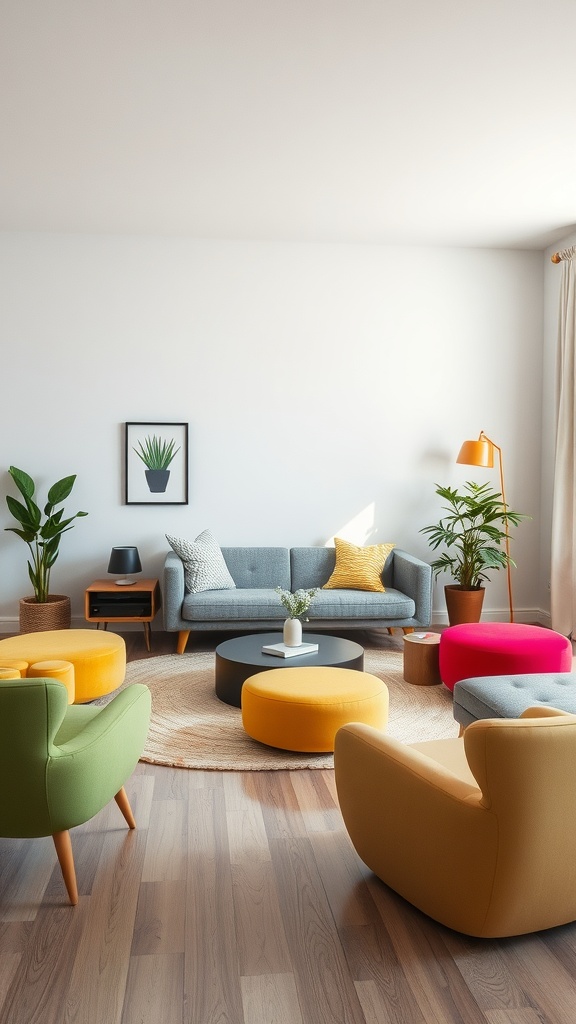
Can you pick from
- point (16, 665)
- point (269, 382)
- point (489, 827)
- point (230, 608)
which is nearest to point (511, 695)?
point (489, 827)

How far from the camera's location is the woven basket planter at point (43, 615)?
570 centimetres

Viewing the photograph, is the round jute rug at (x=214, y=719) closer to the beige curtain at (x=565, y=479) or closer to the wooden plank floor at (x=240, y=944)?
the wooden plank floor at (x=240, y=944)

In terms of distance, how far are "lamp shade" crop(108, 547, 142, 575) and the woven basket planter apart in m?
0.44

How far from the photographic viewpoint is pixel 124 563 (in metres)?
5.80

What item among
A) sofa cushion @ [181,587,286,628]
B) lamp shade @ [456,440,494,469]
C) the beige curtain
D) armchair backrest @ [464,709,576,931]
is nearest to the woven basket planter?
sofa cushion @ [181,587,286,628]

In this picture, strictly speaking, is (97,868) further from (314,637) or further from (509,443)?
(509,443)

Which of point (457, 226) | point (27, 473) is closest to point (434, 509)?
point (457, 226)

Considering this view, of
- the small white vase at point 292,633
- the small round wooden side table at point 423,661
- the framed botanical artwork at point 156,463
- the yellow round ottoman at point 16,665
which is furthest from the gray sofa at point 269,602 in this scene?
the yellow round ottoman at point 16,665

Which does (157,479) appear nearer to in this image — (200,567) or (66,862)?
(200,567)

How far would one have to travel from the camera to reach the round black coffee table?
13.5 feet

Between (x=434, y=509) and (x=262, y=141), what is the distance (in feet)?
10.6

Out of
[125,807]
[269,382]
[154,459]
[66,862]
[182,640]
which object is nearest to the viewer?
[66,862]

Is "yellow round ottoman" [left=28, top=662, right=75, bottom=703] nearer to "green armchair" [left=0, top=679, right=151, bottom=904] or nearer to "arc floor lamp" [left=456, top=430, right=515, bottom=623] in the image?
"green armchair" [left=0, top=679, right=151, bottom=904]

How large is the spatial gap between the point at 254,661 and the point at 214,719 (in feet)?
1.14
